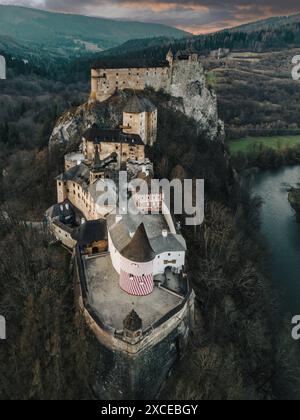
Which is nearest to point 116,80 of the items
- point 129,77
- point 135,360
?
point 129,77

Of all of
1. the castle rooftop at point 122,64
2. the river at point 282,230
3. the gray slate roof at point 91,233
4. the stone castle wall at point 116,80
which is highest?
the castle rooftop at point 122,64

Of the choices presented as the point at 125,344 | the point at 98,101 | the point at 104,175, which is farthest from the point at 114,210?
the point at 98,101

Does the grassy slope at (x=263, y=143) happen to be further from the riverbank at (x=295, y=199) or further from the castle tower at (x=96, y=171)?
the castle tower at (x=96, y=171)

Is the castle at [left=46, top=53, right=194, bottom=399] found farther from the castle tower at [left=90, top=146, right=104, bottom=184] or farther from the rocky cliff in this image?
the rocky cliff

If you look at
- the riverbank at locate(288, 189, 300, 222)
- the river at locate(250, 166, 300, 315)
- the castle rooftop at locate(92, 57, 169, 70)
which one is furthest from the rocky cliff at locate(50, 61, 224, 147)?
the riverbank at locate(288, 189, 300, 222)

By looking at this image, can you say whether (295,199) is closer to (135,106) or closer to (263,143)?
(135,106)

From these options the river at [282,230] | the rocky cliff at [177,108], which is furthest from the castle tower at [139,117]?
the river at [282,230]
